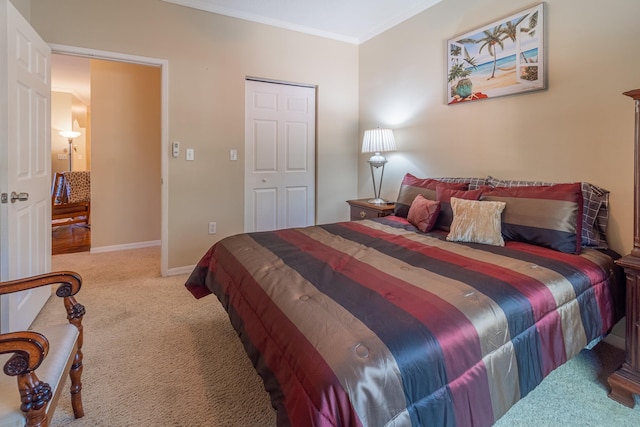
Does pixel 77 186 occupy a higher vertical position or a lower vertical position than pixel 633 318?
higher

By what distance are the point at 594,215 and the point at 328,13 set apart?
2.94m

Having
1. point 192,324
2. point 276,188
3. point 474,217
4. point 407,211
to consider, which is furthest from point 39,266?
point 474,217

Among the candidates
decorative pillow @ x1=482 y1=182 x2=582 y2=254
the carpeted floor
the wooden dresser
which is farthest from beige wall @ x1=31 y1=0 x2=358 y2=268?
the wooden dresser

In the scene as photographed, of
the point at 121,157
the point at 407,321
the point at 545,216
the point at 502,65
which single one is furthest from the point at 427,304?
the point at 121,157

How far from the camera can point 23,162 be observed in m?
2.18

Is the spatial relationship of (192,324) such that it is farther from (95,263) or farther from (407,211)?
(95,263)

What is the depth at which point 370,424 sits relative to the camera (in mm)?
901

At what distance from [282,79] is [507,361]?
136 inches

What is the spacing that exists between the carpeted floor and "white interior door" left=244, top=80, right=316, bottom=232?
1451 mm

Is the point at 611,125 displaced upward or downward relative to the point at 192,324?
upward

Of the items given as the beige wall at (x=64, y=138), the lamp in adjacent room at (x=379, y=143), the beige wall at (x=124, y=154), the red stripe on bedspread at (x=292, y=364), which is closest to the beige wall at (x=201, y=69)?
the lamp in adjacent room at (x=379, y=143)

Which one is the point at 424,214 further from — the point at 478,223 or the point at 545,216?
the point at 545,216

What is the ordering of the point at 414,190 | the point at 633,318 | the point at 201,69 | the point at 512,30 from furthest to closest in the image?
the point at 201,69
the point at 414,190
the point at 512,30
the point at 633,318

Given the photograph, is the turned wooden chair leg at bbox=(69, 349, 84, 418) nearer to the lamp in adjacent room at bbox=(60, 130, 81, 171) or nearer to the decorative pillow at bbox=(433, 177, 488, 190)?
the decorative pillow at bbox=(433, 177, 488, 190)
